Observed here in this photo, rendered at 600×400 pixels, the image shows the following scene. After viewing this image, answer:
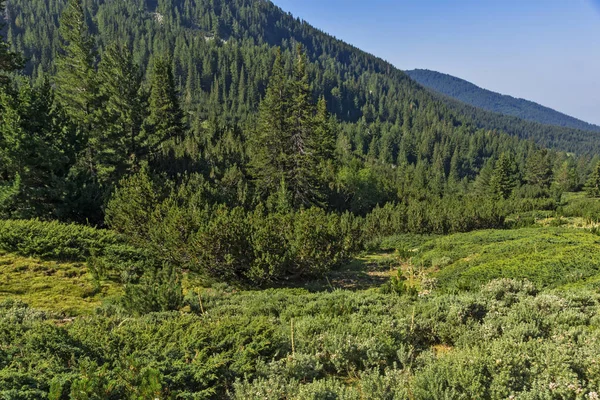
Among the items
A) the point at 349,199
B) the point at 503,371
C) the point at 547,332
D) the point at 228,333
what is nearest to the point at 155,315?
the point at 228,333

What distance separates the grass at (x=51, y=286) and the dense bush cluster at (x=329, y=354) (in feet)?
5.66

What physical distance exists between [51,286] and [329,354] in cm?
1044

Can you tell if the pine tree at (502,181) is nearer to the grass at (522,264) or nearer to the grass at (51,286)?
the grass at (522,264)

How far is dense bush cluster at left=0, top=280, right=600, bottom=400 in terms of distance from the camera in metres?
4.55

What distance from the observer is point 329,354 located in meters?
6.19

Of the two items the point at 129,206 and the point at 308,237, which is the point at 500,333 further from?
the point at 129,206

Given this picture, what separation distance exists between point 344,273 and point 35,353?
14.4 m

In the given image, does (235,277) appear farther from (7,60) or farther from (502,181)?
(502,181)

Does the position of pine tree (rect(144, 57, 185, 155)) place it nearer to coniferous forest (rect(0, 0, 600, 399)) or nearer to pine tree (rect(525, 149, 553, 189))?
coniferous forest (rect(0, 0, 600, 399))

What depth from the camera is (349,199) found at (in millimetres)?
48406

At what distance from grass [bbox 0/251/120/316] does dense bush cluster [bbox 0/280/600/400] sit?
5.66ft

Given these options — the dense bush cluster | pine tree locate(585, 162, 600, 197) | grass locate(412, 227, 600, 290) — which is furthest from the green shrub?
pine tree locate(585, 162, 600, 197)

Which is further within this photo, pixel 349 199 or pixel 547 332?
pixel 349 199

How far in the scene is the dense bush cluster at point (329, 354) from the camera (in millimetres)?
4551
